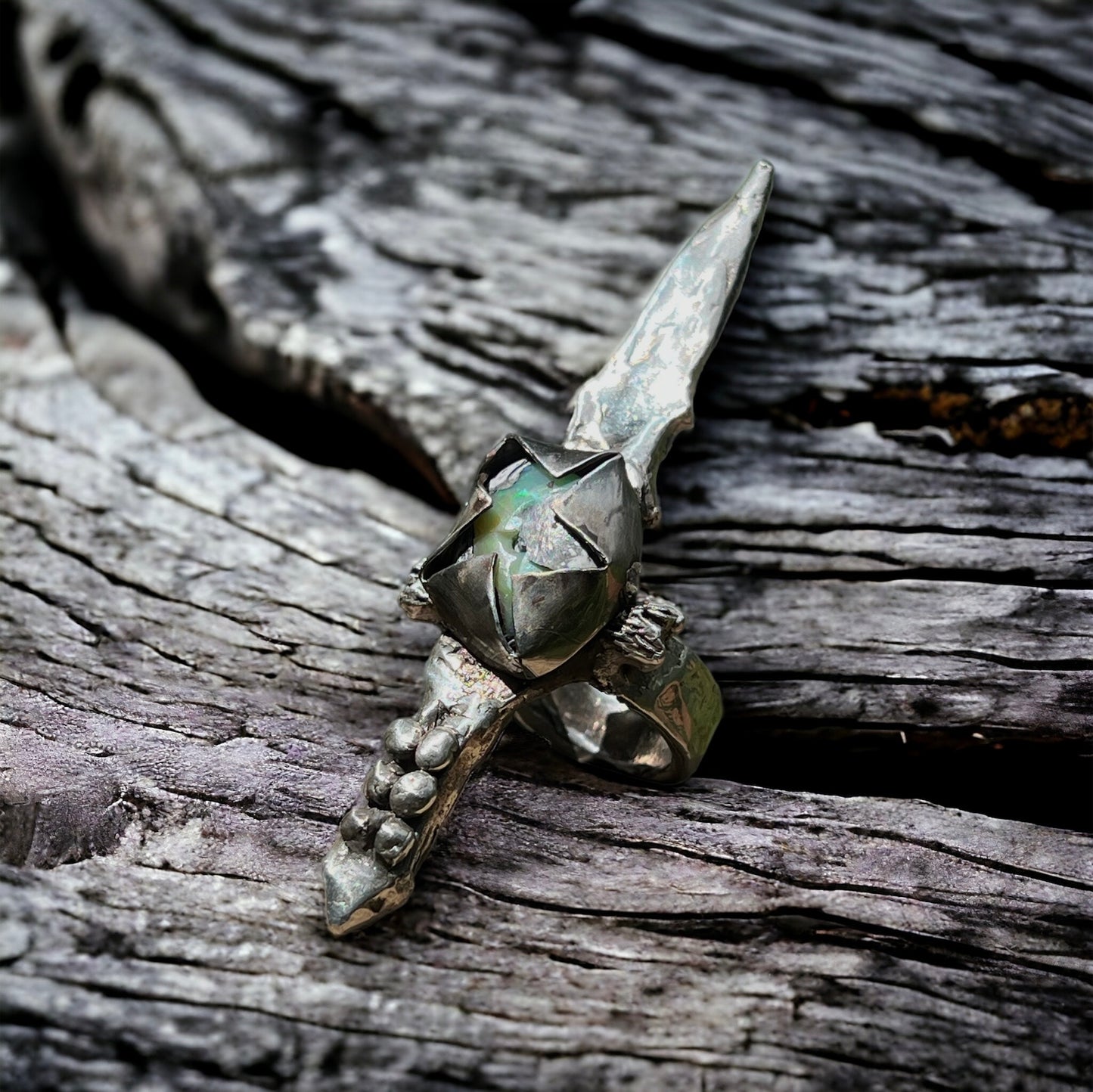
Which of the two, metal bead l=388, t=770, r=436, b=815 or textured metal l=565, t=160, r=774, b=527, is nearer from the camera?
metal bead l=388, t=770, r=436, b=815

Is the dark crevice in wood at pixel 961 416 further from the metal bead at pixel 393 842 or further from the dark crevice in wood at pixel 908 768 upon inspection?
the metal bead at pixel 393 842

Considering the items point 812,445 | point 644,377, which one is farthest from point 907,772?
point 644,377

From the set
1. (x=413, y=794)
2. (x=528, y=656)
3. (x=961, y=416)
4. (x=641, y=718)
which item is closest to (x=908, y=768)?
(x=641, y=718)

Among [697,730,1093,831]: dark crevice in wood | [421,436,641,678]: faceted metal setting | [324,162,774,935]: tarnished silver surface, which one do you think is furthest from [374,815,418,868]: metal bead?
[697,730,1093,831]: dark crevice in wood

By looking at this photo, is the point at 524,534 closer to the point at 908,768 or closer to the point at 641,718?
the point at 641,718

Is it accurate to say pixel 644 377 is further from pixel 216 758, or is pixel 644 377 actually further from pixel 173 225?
pixel 173 225

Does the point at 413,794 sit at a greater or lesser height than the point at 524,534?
lesser

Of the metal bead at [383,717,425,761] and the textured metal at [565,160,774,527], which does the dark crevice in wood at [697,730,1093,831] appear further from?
the metal bead at [383,717,425,761]
